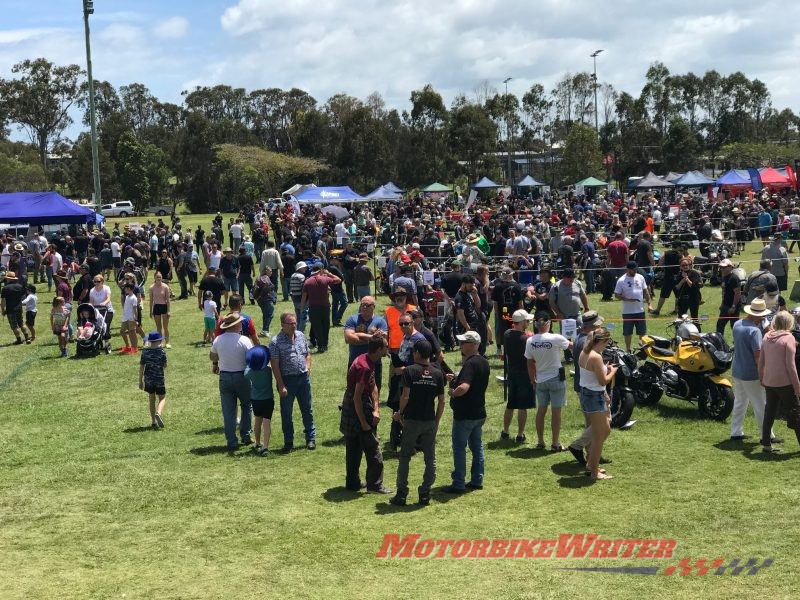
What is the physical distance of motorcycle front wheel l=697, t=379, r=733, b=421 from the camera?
34.1 ft

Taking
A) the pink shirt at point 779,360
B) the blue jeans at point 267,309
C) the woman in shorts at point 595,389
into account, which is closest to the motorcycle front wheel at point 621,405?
the pink shirt at point 779,360

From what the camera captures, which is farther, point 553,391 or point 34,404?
point 34,404

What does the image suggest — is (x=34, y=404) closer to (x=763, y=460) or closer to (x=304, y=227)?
(x=763, y=460)

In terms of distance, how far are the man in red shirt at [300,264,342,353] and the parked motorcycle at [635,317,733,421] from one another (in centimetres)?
568

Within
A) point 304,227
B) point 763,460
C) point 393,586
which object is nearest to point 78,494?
point 393,586

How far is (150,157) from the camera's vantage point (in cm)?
7262

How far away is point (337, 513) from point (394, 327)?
10.7 feet

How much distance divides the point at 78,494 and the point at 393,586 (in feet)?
13.7

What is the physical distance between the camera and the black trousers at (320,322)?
49.4 feet

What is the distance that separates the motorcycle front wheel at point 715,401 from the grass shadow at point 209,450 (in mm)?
5690

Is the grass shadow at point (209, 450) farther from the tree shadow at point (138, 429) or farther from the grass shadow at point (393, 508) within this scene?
the grass shadow at point (393, 508)

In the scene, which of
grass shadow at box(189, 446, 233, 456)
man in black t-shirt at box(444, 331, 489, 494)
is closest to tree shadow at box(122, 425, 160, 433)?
grass shadow at box(189, 446, 233, 456)

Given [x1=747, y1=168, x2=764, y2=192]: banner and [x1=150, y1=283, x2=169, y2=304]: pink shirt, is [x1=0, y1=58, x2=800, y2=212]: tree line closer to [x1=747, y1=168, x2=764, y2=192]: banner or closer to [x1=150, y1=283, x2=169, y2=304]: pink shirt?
[x1=747, y1=168, x2=764, y2=192]: banner

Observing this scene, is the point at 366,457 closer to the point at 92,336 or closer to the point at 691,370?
the point at 691,370
